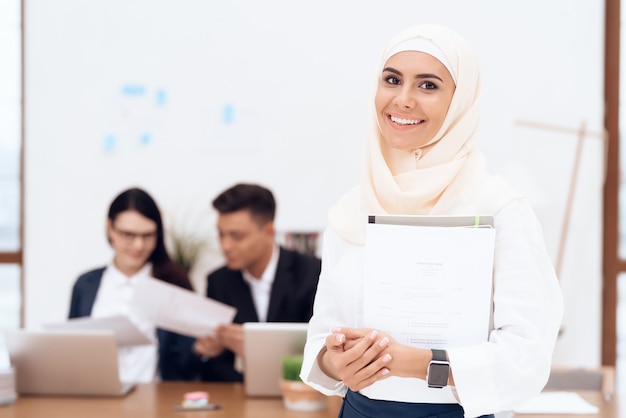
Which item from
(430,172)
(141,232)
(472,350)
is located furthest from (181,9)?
(472,350)

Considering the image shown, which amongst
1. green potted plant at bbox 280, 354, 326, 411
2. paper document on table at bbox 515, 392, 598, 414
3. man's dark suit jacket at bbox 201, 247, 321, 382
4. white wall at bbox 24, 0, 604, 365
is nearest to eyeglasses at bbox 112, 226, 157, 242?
white wall at bbox 24, 0, 604, 365

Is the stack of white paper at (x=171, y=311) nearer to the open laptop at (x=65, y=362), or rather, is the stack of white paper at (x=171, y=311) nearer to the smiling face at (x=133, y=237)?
the open laptop at (x=65, y=362)

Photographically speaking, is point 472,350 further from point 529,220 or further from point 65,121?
point 65,121

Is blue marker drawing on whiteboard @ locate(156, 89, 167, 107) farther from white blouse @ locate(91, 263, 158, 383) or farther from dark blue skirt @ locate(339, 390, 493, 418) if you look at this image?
dark blue skirt @ locate(339, 390, 493, 418)

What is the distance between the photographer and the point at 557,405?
2.66 m

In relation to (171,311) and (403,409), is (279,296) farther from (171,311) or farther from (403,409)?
(403,409)

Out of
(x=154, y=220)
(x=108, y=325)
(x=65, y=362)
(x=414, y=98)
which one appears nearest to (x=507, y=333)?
(x=414, y=98)

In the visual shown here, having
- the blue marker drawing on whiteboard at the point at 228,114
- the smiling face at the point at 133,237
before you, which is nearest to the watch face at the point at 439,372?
the smiling face at the point at 133,237

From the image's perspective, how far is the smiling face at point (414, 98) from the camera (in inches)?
64.7

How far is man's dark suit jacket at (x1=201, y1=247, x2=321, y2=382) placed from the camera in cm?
382

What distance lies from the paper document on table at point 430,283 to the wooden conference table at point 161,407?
114 cm

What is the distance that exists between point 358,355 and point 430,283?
196 mm

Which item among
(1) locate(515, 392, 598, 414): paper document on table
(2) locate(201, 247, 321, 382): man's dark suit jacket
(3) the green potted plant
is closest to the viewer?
(1) locate(515, 392, 598, 414): paper document on table

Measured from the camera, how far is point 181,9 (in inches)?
170
